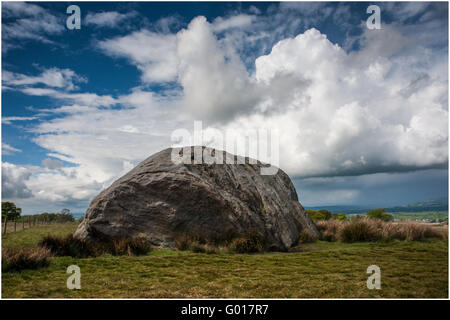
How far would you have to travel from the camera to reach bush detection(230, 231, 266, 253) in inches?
388

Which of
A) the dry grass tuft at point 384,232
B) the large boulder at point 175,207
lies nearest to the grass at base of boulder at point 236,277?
the large boulder at point 175,207

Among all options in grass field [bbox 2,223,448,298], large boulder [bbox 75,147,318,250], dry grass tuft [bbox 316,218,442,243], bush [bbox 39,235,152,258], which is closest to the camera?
grass field [bbox 2,223,448,298]

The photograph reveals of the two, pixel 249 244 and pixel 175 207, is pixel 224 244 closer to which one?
pixel 249 244

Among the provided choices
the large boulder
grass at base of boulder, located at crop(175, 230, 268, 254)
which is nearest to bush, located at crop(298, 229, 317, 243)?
the large boulder

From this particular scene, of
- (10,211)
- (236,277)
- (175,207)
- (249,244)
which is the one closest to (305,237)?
(249,244)

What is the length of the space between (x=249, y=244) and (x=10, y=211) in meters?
22.6

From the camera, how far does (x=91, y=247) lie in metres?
9.19

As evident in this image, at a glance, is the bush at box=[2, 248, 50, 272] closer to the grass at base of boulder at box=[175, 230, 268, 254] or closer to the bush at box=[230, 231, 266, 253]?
the grass at base of boulder at box=[175, 230, 268, 254]

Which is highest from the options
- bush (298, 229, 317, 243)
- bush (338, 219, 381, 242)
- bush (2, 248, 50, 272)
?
bush (2, 248, 50, 272)

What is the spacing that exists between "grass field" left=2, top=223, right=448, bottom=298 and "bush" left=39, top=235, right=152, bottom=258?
439 millimetres

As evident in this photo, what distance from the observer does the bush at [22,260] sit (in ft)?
21.1

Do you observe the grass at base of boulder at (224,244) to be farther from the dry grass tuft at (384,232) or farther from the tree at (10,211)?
the tree at (10,211)

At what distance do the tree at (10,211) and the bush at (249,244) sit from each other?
72.1 feet
